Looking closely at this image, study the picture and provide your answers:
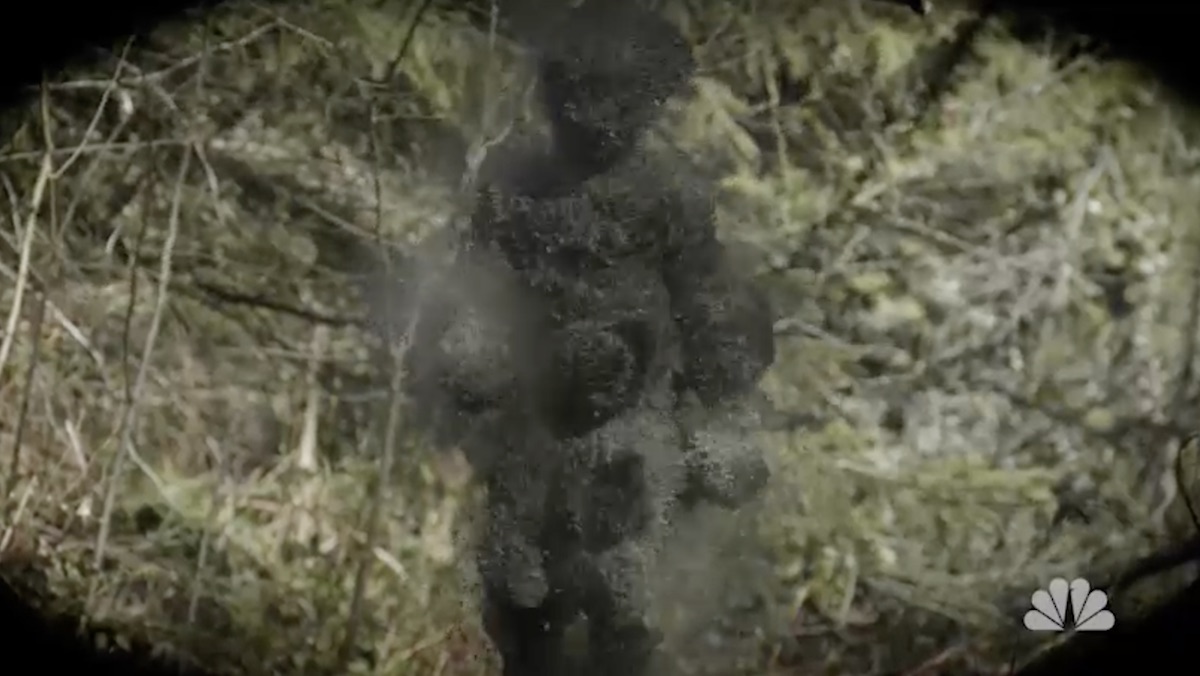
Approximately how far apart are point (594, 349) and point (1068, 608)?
47 cm

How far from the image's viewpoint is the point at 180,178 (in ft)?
3.83

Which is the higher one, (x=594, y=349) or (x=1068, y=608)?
(x=594, y=349)

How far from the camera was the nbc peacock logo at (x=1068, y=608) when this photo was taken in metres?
1.13

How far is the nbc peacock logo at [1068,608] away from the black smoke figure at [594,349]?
264mm

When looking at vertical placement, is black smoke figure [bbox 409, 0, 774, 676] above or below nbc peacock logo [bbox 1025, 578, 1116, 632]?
above

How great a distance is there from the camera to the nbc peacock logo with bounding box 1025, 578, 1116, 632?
1128mm

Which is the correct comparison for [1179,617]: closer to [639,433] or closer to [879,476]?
[879,476]

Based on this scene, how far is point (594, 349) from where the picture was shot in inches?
44.6

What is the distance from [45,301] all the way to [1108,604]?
0.98 metres

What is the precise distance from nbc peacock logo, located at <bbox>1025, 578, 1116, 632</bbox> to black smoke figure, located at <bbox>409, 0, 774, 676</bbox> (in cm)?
26

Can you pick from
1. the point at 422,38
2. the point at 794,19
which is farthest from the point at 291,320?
the point at 794,19

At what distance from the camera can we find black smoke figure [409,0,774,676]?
3.71 ft

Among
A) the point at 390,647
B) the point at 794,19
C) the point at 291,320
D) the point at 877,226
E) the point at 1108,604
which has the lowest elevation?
the point at 390,647

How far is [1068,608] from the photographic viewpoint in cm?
113
